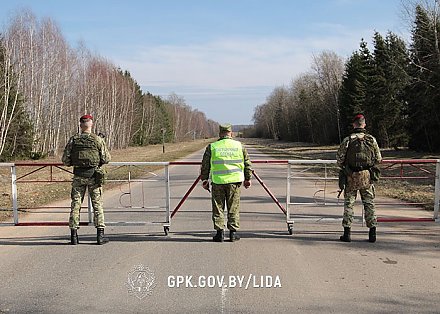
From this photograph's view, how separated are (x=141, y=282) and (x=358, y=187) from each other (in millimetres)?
3922

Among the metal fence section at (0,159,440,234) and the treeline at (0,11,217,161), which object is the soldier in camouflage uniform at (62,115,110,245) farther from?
the treeline at (0,11,217,161)

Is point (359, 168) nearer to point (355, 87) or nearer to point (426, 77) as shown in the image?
point (426, 77)

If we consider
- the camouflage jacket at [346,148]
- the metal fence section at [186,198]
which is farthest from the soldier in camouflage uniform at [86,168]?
the camouflage jacket at [346,148]

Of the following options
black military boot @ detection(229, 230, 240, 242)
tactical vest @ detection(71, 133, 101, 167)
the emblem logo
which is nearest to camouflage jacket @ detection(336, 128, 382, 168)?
black military boot @ detection(229, 230, 240, 242)

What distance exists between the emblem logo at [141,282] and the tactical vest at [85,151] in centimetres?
220

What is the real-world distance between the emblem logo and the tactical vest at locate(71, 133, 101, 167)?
7.23 ft

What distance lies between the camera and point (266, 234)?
807cm

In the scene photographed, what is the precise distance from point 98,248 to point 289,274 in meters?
3.24

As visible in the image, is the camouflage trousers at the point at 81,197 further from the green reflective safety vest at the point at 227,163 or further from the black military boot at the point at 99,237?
the green reflective safety vest at the point at 227,163

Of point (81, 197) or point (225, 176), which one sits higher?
point (225, 176)

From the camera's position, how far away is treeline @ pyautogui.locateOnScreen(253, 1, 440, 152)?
30.7m

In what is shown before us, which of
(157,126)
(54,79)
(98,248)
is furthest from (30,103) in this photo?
(157,126)

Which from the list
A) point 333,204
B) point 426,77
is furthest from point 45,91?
point 333,204

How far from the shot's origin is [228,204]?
24.8ft
